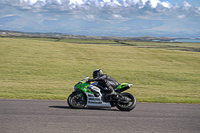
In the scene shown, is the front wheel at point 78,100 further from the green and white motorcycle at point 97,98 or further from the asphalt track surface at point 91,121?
the asphalt track surface at point 91,121

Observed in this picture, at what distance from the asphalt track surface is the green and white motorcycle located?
0.47 m

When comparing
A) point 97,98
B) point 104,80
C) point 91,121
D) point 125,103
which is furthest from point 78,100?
point 91,121

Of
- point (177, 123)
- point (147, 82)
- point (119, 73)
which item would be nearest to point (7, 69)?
point (119, 73)

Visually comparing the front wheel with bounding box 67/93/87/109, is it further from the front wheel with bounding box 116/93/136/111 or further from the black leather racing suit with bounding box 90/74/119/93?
the front wheel with bounding box 116/93/136/111

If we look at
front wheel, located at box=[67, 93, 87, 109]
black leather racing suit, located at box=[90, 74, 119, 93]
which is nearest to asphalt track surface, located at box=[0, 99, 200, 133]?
front wheel, located at box=[67, 93, 87, 109]

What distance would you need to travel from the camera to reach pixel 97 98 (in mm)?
8797

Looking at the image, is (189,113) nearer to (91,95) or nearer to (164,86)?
(91,95)

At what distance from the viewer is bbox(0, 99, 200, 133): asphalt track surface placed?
591 cm

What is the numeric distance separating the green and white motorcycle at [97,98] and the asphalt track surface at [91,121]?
Result: 467 mm

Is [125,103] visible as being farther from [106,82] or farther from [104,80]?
[104,80]

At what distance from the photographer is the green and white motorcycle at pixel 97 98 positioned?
8.74m

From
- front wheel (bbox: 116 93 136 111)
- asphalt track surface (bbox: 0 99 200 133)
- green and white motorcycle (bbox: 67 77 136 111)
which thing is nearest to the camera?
asphalt track surface (bbox: 0 99 200 133)

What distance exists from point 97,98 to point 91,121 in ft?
6.89

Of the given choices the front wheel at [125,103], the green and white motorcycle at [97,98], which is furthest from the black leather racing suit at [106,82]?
the front wheel at [125,103]
